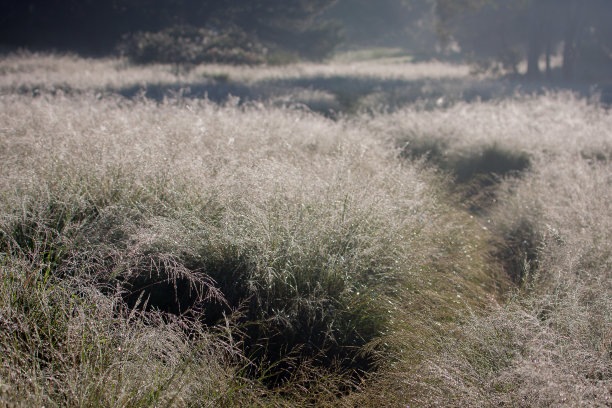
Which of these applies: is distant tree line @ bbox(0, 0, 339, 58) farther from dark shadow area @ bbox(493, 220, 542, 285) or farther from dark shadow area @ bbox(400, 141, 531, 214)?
dark shadow area @ bbox(493, 220, 542, 285)

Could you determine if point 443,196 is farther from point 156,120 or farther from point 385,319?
point 156,120

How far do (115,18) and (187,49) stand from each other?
26.5 ft

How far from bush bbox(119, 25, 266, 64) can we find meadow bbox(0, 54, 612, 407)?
13659 millimetres

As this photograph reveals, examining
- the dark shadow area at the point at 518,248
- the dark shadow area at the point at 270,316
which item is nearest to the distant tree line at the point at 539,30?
the dark shadow area at the point at 518,248

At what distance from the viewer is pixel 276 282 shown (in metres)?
2.47

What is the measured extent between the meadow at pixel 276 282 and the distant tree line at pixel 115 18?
2050cm

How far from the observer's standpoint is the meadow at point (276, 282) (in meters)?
1.75

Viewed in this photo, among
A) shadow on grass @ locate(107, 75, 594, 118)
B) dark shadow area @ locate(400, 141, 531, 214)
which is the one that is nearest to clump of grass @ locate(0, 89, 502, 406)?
dark shadow area @ locate(400, 141, 531, 214)

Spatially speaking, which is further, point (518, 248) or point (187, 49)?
point (187, 49)

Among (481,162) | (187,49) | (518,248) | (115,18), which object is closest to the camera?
(518,248)

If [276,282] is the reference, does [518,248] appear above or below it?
below

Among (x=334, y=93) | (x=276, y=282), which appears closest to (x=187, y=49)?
(x=334, y=93)

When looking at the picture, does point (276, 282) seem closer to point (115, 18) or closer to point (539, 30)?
point (539, 30)

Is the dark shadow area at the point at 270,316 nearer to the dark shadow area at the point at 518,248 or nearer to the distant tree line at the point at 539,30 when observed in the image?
the dark shadow area at the point at 518,248
